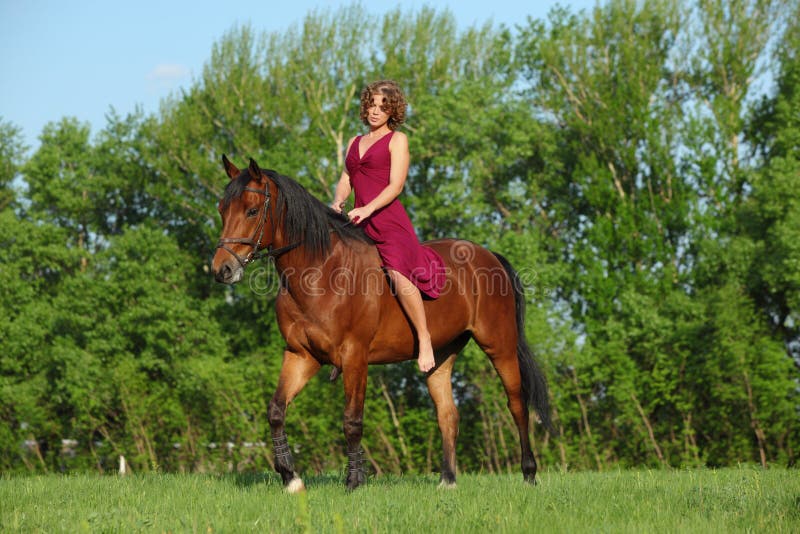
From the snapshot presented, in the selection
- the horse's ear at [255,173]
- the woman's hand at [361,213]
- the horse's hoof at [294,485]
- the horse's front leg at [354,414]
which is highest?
the horse's ear at [255,173]

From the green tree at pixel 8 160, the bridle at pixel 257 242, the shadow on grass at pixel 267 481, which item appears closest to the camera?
the bridle at pixel 257 242

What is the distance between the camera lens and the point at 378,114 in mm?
7555

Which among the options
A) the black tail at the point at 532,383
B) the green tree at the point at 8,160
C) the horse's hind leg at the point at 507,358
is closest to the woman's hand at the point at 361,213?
the horse's hind leg at the point at 507,358

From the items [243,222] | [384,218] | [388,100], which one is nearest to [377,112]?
[388,100]

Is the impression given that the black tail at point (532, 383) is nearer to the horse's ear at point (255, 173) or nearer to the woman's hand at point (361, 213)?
the woman's hand at point (361, 213)

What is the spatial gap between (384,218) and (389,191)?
0.31 m

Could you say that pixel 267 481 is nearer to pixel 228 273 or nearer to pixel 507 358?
pixel 228 273

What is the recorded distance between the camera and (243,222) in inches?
267

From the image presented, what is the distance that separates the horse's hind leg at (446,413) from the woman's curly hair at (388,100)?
275 centimetres

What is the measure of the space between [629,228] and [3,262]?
27.8m

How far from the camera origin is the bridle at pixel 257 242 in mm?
6660

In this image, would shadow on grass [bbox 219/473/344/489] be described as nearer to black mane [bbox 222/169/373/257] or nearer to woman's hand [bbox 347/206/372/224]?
black mane [bbox 222/169/373/257]

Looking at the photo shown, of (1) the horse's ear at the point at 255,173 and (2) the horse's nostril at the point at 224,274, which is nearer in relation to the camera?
(2) the horse's nostril at the point at 224,274

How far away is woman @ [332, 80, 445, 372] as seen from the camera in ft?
24.4
